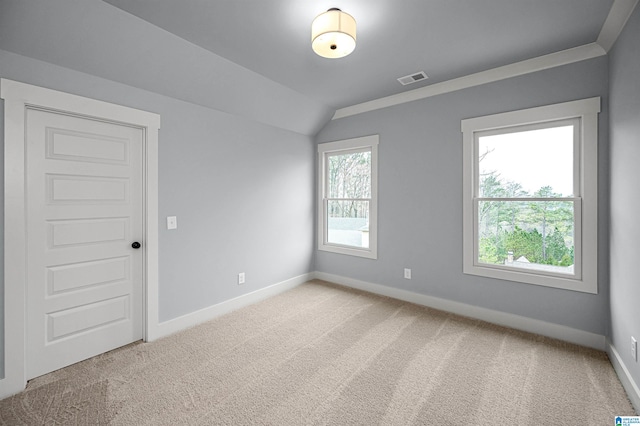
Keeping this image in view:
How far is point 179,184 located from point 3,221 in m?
1.27

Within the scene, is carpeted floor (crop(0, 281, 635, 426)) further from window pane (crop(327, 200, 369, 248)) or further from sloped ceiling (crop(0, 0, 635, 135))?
sloped ceiling (crop(0, 0, 635, 135))

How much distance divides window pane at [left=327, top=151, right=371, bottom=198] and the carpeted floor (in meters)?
1.97

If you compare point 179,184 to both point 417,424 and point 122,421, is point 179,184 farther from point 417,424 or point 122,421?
point 417,424

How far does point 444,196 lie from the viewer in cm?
332

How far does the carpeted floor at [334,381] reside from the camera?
Result: 68.4 inches

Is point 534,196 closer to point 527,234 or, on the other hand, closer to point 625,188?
point 527,234

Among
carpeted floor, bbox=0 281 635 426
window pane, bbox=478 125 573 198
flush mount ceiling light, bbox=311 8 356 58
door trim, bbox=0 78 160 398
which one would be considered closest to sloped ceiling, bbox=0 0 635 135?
flush mount ceiling light, bbox=311 8 356 58

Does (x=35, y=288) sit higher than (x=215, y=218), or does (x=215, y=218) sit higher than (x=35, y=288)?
(x=215, y=218)

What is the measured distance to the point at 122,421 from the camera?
1688 millimetres

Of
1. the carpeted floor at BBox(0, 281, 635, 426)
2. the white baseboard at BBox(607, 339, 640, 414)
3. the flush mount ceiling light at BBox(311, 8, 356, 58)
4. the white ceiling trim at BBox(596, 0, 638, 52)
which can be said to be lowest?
the carpeted floor at BBox(0, 281, 635, 426)

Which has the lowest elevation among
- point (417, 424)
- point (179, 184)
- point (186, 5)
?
point (417, 424)

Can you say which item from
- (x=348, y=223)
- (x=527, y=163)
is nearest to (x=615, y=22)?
(x=527, y=163)

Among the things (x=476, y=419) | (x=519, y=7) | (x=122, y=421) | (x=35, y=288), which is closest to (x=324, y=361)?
(x=476, y=419)

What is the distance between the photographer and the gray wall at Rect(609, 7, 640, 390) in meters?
1.83
